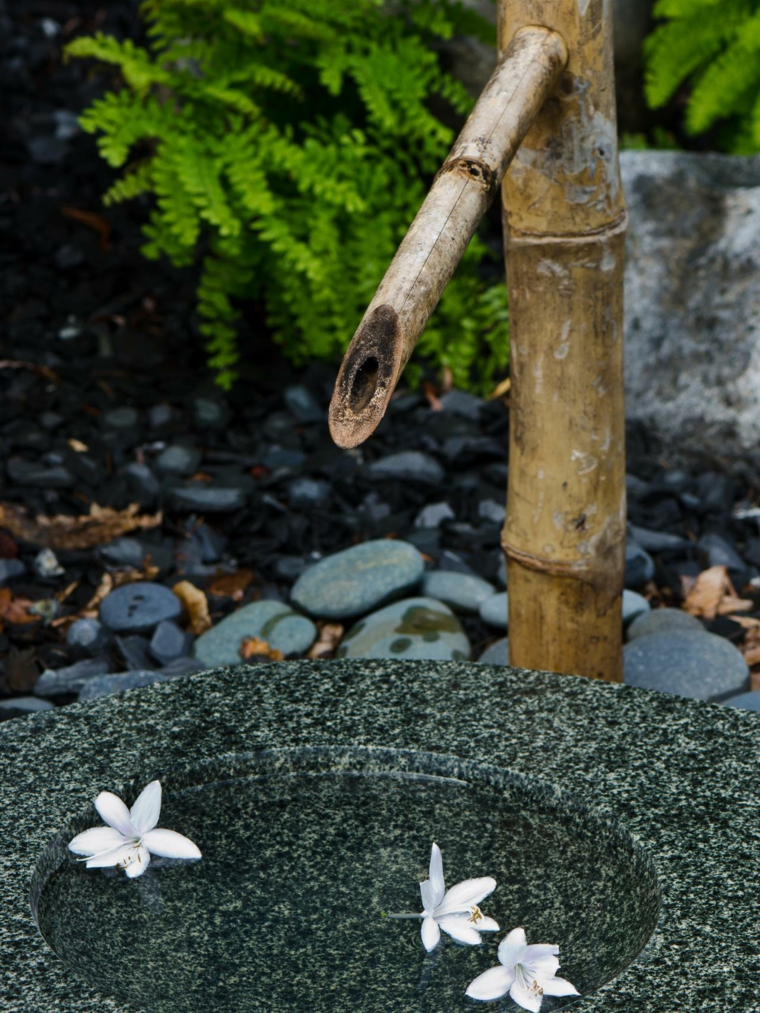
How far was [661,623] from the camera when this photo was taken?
2.82 meters

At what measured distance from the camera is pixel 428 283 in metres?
1.17

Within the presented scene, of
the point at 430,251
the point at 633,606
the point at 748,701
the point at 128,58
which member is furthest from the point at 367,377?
the point at 128,58

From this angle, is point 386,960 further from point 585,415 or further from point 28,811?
point 585,415

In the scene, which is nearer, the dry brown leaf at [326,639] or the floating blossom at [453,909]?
the floating blossom at [453,909]

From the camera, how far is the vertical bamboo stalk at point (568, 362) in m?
1.68

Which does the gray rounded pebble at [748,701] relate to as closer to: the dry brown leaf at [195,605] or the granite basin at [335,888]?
the granite basin at [335,888]

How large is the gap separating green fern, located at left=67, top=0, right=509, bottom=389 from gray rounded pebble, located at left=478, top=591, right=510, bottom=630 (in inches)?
42.9

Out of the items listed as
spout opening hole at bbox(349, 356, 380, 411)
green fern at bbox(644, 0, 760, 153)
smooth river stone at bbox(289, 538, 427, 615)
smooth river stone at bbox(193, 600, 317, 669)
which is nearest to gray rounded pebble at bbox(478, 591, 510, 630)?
smooth river stone at bbox(289, 538, 427, 615)

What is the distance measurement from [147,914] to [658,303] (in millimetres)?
2677

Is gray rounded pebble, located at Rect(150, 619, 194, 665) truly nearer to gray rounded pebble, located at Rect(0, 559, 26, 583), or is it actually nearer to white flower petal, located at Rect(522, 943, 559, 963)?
gray rounded pebble, located at Rect(0, 559, 26, 583)

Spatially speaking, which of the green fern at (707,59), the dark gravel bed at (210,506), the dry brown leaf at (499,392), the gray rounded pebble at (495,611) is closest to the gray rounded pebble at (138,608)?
the dark gravel bed at (210,506)

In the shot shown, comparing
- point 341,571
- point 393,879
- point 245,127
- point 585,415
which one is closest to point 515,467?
point 585,415

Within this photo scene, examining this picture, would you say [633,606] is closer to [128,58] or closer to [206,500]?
[206,500]

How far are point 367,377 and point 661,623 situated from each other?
1857mm
